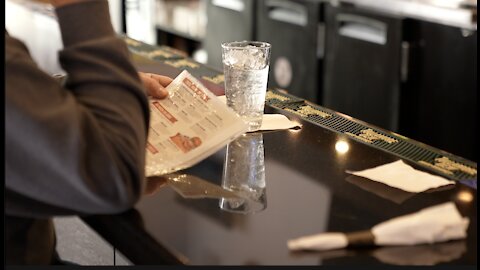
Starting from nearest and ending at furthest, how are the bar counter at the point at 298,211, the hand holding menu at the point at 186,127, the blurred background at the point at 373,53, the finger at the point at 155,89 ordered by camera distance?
the bar counter at the point at 298,211, the hand holding menu at the point at 186,127, the finger at the point at 155,89, the blurred background at the point at 373,53

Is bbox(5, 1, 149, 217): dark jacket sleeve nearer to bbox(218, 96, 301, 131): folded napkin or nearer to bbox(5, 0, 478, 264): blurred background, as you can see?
bbox(218, 96, 301, 131): folded napkin

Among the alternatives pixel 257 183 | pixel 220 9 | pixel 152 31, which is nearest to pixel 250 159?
pixel 257 183

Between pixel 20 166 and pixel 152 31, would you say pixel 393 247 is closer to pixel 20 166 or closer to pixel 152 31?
pixel 20 166

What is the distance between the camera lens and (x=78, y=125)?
2.89ft

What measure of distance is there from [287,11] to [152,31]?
1392 millimetres

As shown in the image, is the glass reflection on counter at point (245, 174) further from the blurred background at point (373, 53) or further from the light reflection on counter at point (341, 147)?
the blurred background at point (373, 53)

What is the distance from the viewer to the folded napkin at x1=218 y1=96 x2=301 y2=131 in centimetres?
133

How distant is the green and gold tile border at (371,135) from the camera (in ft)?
3.79

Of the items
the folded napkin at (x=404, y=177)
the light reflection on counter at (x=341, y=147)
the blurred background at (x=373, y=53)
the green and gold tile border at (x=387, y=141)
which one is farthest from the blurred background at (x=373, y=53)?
the folded napkin at (x=404, y=177)

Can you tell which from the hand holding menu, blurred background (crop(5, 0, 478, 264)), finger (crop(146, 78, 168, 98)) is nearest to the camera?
the hand holding menu

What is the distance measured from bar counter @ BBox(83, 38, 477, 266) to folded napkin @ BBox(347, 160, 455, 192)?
1 centimetres

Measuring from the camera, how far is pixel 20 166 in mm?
894

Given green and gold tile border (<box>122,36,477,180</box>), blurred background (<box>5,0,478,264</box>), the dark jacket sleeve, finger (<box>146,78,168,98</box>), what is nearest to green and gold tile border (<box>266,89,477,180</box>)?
green and gold tile border (<box>122,36,477,180</box>)

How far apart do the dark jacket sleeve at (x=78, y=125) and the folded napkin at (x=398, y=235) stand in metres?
0.22
